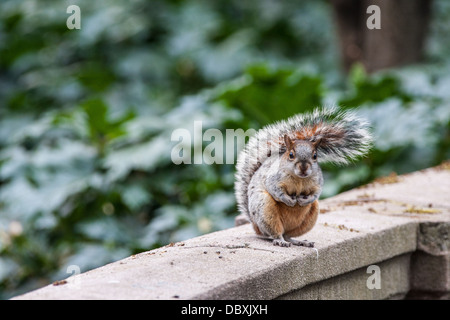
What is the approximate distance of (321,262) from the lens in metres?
2.17

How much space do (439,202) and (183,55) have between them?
538 centimetres

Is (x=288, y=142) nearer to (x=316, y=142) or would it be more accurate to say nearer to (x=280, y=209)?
(x=316, y=142)

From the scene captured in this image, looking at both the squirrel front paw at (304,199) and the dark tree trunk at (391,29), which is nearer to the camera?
the squirrel front paw at (304,199)

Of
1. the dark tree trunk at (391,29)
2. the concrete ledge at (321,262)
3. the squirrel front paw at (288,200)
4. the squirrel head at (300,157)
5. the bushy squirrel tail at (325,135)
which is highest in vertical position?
the dark tree trunk at (391,29)

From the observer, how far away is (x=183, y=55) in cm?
803

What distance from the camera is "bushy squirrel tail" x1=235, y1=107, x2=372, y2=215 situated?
90.4 inches

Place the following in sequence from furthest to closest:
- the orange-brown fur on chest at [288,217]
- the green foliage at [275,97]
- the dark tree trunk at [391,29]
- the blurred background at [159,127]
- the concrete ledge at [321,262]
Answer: the dark tree trunk at [391,29], the green foliage at [275,97], the blurred background at [159,127], the orange-brown fur on chest at [288,217], the concrete ledge at [321,262]

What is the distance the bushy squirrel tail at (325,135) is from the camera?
229 centimetres

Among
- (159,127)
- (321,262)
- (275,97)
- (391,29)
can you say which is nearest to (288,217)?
(321,262)

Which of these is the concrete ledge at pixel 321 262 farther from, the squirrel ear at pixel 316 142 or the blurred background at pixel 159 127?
the blurred background at pixel 159 127

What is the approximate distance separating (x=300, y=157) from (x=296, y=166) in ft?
0.10

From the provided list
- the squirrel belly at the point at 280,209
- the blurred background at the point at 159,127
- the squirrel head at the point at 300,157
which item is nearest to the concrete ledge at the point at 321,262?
the squirrel belly at the point at 280,209

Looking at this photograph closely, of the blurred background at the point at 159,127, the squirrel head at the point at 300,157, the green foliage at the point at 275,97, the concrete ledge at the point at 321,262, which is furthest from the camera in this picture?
the green foliage at the point at 275,97

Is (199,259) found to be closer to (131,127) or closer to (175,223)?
(175,223)
